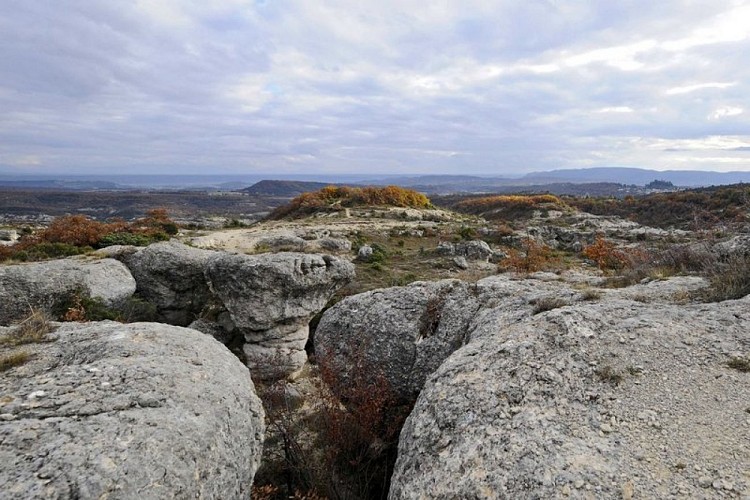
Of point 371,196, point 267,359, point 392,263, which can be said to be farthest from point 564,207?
point 267,359

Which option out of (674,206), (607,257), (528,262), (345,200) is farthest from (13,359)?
(674,206)

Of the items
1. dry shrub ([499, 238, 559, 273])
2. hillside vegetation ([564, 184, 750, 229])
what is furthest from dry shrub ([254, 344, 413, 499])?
hillside vegetation ([564, 184, 750, 229])

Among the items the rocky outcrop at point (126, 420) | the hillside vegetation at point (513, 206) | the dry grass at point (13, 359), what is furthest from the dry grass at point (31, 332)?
the hillside vegetation at point (513, 206)

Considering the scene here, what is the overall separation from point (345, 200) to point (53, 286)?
50046 mm

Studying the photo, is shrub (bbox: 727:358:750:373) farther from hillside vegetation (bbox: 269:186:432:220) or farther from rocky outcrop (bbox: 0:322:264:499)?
hillside vegetation (bbox: 269:186:432:220)

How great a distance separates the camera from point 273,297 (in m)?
13.2

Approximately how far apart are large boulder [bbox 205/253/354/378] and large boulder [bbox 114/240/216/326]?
7.20 feet

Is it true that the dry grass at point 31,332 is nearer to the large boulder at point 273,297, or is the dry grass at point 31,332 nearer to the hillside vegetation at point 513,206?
the large boulder at point 273,297

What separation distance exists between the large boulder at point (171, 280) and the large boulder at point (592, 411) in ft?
39.0

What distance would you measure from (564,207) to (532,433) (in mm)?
63304

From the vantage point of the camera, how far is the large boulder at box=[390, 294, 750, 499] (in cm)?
444

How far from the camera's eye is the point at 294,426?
359 inches

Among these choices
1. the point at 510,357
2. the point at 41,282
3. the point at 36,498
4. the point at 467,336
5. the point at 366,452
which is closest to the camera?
the point at 36,498

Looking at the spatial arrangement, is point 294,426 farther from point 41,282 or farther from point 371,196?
point 371,196
